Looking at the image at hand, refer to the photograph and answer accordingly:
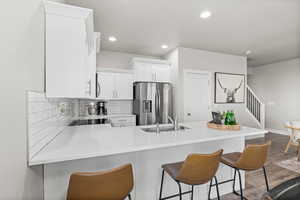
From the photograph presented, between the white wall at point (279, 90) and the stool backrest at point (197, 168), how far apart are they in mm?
5695

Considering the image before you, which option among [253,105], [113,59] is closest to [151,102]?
[113,59]

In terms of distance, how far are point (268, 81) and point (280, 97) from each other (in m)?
0.76

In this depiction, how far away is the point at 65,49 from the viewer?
1227 millimetres

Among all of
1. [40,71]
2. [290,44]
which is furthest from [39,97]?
[290,44]

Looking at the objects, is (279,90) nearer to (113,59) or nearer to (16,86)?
(113,59)

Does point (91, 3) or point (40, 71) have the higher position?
point (91, 3)

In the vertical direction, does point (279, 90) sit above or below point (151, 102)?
above

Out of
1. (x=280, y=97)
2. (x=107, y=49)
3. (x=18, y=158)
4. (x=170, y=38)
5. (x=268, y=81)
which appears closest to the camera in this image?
(x=18, y=158)

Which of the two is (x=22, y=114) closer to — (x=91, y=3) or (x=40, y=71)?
(x=40, y=71)

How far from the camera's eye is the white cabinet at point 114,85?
12.0 ft

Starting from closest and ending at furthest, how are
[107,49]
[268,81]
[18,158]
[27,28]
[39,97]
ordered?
[18,158]
[27,28]
[39,97]
[107,49]
[268,81]

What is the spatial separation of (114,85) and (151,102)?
1.10 m

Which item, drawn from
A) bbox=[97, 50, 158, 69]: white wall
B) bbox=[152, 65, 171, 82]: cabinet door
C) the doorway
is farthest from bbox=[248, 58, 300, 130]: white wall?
bbox=[97, 50, 158, 69]: white wall

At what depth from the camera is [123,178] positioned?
954 millimetres
